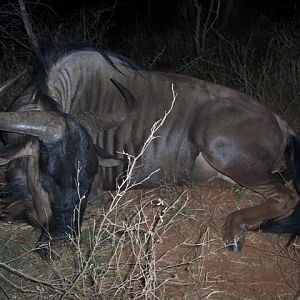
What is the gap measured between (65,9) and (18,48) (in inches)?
321

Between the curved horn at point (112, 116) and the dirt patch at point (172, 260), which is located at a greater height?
the curved horn at point (112, 116)

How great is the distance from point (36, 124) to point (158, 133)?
1.31 metres

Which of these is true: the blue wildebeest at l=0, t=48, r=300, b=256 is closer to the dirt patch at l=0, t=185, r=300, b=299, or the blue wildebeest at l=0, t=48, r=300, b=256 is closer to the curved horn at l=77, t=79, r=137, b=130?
the curved horn at l=77, t=79, r=137, b=130

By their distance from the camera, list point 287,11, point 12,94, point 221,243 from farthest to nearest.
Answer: point 287,11 → point 12,94 → point 221,243

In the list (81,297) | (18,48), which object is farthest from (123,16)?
(81,297)

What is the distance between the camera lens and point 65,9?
17.3 meters

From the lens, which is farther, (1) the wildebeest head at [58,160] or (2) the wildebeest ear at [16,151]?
(2) the wildebeest ear at [16,151]

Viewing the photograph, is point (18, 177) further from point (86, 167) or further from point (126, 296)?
point (126, 296)

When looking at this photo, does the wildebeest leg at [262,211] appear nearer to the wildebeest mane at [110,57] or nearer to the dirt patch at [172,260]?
the dirt patch at [172,260]

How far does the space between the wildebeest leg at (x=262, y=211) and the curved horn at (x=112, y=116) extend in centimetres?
103

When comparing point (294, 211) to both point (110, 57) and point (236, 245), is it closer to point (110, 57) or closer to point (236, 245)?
point (236, 245)

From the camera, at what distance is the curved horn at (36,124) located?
3467 millimetres

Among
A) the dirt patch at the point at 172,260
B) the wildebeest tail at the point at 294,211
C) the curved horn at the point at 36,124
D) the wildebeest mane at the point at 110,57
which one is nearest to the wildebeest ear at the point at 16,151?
the curved horn at the point at 36,124

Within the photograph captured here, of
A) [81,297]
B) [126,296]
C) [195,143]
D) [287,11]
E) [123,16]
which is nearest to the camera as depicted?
[81,297]
